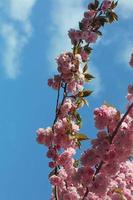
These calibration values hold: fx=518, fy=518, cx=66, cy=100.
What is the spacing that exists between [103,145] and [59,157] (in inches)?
69.1

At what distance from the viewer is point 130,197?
301 inches

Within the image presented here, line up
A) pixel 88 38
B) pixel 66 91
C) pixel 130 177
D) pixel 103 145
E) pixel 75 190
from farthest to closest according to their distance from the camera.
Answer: pixel 88 38 < pixel 66 91 < pixel 130 177 < pixel 75 190 < pixel 103 145

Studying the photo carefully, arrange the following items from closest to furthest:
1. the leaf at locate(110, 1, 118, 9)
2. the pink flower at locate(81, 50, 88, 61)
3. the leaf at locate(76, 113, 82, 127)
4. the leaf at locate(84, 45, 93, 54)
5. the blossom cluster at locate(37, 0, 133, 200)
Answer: the blossom cluster at locate(37, 0, 133, 200) < the leaf at locate(76, 113, 82, 127) < the pink flower at locate(81, 50, 88, 61) < the leaf at locate(84, 45, 93, 54) < the leaf at locate(110, 1, 118, 9)

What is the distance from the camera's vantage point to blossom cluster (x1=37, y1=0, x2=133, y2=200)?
6.47m

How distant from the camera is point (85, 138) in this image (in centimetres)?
780

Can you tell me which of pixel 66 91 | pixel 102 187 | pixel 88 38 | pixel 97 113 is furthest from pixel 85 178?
pixel 88 38

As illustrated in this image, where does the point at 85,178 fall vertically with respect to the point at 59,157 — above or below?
below

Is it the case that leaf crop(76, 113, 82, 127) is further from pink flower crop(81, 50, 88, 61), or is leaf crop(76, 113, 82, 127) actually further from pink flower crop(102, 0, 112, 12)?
pink flower crop(102, 0, 112, 12)

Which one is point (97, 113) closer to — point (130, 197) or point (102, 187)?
point (102, 187)

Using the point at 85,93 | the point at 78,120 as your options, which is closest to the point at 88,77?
the point at 85,93

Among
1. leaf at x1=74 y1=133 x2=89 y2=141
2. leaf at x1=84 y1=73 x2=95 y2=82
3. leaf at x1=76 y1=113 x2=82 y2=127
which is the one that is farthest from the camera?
leaf at x1=84 y1=73 x2=95 y2=82

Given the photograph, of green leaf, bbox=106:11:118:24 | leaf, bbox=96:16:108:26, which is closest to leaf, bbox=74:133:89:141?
leaf, bbox=96:16:108:26

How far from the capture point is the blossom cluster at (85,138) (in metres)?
6.47

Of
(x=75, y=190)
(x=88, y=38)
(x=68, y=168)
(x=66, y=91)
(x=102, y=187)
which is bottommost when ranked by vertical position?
(x=102, y=187)
